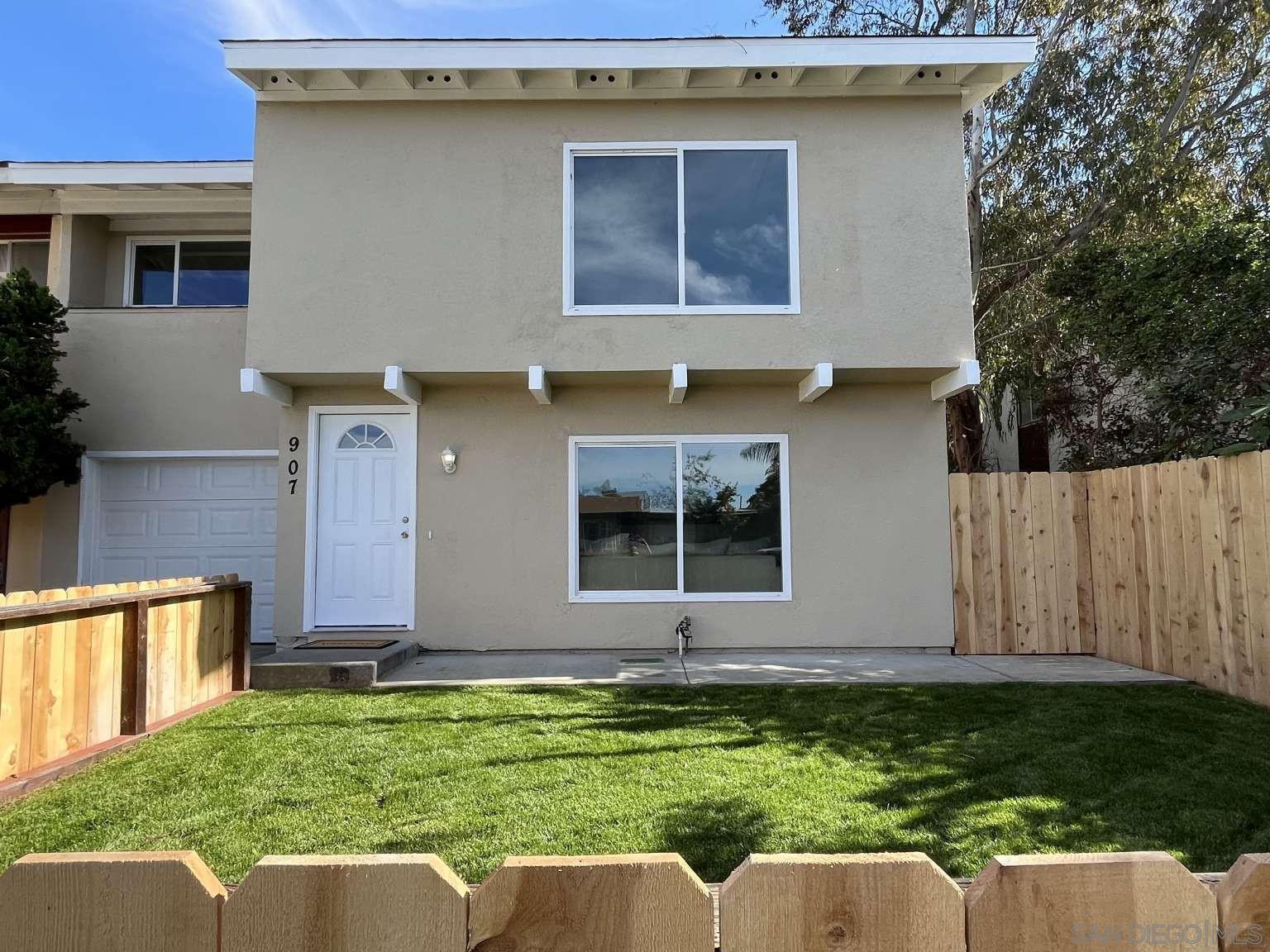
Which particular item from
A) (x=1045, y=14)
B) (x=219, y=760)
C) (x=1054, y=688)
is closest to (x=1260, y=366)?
(x=1054, y=688)

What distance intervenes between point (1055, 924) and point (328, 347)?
7.61m

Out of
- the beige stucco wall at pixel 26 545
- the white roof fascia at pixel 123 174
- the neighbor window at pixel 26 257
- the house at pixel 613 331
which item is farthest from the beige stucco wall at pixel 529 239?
the neighbor window at pixel 26 257

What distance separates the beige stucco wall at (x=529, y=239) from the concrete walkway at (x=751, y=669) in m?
2.83

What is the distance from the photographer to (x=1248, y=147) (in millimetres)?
12711

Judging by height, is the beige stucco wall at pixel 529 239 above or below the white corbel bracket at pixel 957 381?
above

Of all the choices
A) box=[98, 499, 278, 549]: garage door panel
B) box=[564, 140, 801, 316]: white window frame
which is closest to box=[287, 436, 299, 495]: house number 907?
box=[98, 499, 278, 549]: garage door panel

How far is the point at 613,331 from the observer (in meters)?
7.56

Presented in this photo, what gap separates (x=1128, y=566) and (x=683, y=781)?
5.39 metres

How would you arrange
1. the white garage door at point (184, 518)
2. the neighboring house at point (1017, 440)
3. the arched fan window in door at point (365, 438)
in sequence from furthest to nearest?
the neighboring house at point (1017, 440) < the white garage door at point (184, 518) < the arched fan window in door at point (365, 438)

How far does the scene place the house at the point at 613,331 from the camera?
296 inches

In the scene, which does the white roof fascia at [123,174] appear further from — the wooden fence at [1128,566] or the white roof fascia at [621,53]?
the wooden fence at [1128,566]

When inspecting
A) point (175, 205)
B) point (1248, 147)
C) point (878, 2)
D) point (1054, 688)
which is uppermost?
point (878, 2)

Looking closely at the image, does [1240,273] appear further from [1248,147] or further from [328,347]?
[328,347]

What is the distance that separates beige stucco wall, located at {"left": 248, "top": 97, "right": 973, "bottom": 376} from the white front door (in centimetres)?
83
